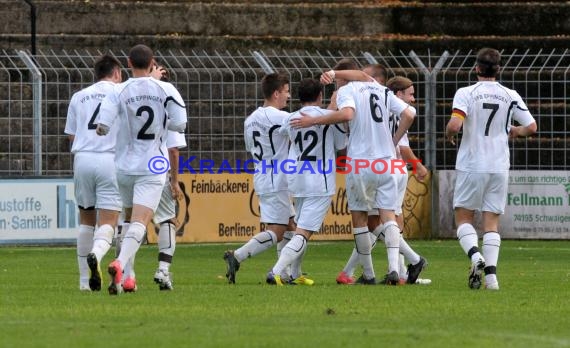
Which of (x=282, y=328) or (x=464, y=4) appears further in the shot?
(x=464, y=4)

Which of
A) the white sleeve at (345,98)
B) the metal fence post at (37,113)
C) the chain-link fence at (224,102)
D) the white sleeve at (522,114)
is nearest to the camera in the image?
the white sleeve at (522,114)

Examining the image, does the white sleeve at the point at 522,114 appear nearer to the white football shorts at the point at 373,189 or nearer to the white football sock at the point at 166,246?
the white football shorts at the point at 373,189

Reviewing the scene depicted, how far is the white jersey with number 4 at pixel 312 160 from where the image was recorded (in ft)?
47.4

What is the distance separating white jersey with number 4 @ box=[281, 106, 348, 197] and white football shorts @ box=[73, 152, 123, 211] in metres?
1.91

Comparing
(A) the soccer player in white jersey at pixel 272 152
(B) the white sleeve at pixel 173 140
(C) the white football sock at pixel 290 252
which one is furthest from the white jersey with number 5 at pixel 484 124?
(B) the white sleeve at pixel 173 140

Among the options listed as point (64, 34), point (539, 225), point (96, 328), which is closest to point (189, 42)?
point (64, 34)

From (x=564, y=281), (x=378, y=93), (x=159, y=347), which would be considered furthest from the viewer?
(x=564, y=281)

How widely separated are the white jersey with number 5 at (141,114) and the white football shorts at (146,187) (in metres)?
0.05

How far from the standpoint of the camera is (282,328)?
9.77 m

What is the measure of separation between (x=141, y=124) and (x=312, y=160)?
2.28m

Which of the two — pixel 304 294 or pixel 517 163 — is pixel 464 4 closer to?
pixel 517 163

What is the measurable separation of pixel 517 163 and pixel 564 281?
9973 millimetres

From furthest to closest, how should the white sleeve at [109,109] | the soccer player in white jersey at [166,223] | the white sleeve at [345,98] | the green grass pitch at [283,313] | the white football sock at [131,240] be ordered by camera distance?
the white sleeve at [345,98] < the soccer player in white jersey at [166,223] < the white sleeve at [109,109] < the white football sock at [131,240] < the green grass pitch at [283,313]

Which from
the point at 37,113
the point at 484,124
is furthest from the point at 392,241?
the point at 37,113
